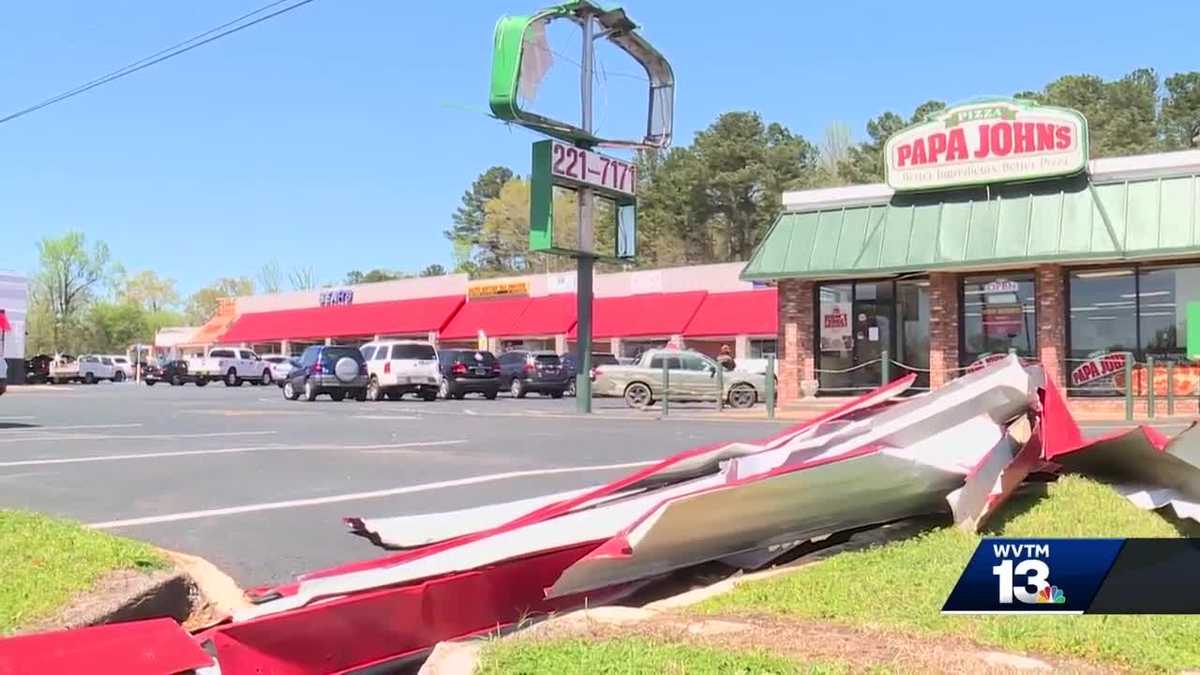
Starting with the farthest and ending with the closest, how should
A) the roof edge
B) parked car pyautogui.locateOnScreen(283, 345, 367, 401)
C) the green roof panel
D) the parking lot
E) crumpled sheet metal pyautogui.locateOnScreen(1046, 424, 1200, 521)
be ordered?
1. parked car pyautogui.locateOnScreen(283, 345, 367, 401)
2. the roof edge
3. the green roof panel
4. the parking lot
5. crumpled sheet metal pyautogui.locateOnScreen(1046, 424, 1200, 521)

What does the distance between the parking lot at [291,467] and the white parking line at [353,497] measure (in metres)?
0.02

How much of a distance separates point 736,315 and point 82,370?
39.3 m

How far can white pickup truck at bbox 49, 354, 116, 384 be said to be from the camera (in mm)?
57094

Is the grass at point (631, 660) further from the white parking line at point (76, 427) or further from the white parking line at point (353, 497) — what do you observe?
the white parking line at point (76, 427)

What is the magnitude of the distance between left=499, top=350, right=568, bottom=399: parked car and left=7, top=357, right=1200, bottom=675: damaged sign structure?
27.3 metres

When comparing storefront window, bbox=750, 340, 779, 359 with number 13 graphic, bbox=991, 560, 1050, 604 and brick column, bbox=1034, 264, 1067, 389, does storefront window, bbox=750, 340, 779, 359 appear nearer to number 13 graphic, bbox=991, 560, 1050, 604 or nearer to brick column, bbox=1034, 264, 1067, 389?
brick column, bbox=1034, 264, 1067, 389

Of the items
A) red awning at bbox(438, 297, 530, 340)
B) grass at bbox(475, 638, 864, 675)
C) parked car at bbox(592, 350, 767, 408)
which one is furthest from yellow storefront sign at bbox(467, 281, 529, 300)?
grass at bbox(475, 638, 864, 675)

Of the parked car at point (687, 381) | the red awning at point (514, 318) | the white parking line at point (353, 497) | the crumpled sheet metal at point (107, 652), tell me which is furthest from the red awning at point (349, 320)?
the crumpled sheet metal at point (107, 652)

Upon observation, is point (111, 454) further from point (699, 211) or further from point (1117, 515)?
point (699, 211)

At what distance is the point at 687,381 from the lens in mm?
26891

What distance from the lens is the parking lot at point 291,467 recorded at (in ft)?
26.3

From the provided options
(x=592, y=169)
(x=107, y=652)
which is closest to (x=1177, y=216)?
(x=592, y=169)

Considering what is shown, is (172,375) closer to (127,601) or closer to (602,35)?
(602,35)

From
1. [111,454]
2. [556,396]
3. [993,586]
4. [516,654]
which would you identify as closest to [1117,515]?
[993,586]
